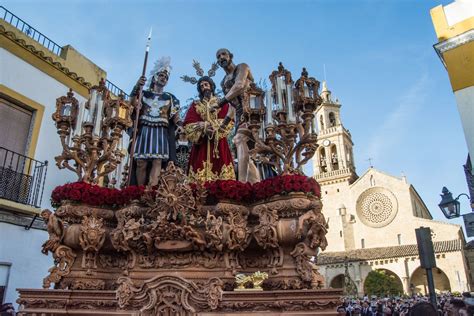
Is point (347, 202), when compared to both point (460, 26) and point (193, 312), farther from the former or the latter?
point (193, 312)

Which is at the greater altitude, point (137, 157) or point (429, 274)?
point (137, 157)

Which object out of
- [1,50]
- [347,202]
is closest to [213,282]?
[1,50]

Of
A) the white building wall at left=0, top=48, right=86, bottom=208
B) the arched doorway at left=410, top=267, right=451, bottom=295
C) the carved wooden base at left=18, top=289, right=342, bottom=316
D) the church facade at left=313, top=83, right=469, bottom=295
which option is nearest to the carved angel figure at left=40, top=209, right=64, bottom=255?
the carved wooden base at left=18, top=289, right=342, bottom=316

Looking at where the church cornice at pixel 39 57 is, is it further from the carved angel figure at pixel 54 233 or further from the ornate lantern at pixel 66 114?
the carved angel figure at pixel 54 233

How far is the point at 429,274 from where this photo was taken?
Result: 19.7ft

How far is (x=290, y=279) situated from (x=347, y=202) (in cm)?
5520

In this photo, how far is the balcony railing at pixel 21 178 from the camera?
30.8ft

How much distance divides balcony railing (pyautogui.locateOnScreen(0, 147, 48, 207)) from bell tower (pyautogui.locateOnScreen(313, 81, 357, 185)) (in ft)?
171

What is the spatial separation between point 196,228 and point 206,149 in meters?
2.21

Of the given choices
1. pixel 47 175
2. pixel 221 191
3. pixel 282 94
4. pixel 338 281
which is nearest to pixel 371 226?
pixel 338 281

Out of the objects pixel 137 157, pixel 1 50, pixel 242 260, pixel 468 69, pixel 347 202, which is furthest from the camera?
pixel 347 202

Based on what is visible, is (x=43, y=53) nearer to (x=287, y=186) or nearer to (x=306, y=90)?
(x=306, y=90)

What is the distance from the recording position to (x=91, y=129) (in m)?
6.60

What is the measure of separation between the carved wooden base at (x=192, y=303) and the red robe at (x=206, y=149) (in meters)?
2.53
